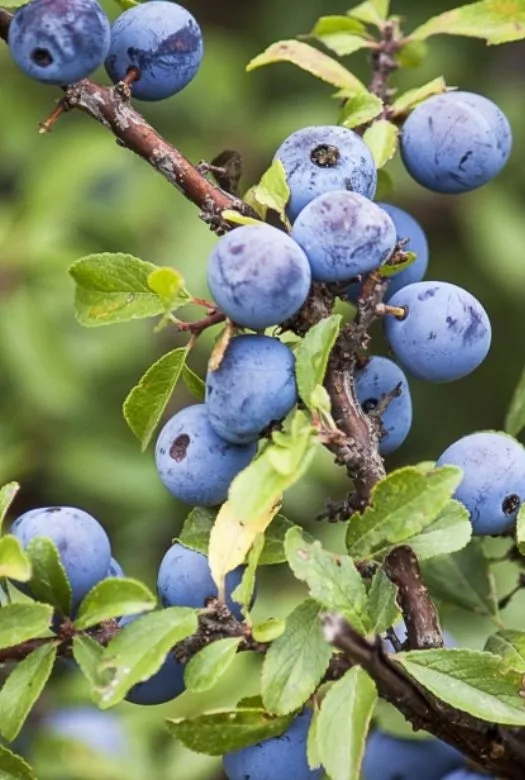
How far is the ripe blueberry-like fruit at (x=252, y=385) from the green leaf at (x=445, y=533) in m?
0.13

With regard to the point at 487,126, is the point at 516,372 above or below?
below

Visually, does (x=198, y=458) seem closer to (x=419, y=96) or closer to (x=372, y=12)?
Answer: (x=419, y=96)

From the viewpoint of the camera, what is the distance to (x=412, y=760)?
3.53 feet

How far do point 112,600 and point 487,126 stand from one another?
22.1 inches

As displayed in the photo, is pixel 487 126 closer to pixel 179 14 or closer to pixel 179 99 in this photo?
pixel 179 14

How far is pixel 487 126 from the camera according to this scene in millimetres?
1139

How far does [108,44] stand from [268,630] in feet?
1.53

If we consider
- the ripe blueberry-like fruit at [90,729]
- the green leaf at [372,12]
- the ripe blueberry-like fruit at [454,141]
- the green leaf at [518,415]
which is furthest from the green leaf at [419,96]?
the ripe blueberry-like fruit at [90,729]

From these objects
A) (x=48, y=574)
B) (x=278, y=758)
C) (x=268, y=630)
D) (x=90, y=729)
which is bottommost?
(x=90, y=729)

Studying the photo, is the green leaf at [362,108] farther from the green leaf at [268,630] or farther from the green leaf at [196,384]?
the green leaf at [268,630]

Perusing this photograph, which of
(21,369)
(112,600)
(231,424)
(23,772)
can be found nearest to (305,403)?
(231,424)

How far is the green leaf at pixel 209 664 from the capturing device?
0.83 meters

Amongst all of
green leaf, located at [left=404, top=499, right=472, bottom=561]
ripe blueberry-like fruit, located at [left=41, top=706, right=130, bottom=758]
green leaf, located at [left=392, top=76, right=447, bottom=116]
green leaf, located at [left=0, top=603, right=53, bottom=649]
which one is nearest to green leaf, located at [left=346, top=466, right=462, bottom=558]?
green leaf, located at [left=404, top=499, right=472, bottom=561]

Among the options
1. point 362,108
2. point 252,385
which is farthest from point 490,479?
point 362,108
